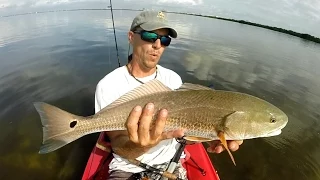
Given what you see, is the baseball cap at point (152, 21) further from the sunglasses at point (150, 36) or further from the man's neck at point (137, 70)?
the man's neck at point (137, 70)

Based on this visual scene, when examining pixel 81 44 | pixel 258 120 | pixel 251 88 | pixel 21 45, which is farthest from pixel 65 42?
pixel 258 120

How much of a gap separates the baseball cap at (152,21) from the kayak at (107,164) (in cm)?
234

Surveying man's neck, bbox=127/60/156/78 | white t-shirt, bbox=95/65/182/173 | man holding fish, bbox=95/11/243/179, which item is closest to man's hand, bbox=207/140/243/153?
man holding fish, bbox=95/11/243/179

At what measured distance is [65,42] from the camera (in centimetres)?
2667

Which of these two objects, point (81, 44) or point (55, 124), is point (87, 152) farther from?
point (81, 44)

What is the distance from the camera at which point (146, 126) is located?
298cm

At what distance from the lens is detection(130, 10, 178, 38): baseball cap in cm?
416

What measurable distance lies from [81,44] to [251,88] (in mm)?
17859

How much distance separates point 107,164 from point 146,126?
7.28ft

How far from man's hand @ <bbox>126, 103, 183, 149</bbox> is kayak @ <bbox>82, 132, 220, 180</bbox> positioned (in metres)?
1.78

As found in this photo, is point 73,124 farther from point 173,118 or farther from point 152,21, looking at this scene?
point 152,21

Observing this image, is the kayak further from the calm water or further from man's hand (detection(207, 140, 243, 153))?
the calm water

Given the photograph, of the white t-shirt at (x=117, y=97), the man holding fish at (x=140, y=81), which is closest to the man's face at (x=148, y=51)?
the man holding fish at (x=140, y=81)

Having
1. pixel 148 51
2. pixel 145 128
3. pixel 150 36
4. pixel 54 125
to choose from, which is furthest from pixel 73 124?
pixel 150 36
